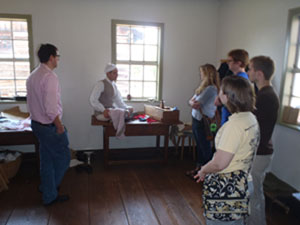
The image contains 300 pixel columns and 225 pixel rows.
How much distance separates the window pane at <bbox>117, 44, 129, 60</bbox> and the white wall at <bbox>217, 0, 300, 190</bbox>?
1798 mm

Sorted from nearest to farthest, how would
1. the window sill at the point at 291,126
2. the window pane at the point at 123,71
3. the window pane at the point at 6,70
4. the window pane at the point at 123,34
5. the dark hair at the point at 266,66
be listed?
the dark hair at the point at 266,66 < the window sill at the point at 291,126 < the window pane at the point at 6,70 < the window pane at the point at 123,34 < the window pane at the point at 123,71

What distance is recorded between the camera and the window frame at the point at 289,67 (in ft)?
9.80

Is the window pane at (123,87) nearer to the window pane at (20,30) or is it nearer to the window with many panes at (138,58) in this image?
the window with many panes at (138,58)

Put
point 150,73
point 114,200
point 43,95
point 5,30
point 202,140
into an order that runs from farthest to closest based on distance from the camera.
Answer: point 150,73 < point 5,30 < point 202,140 < point 114,200 < point 43,95

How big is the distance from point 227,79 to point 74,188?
2407mm

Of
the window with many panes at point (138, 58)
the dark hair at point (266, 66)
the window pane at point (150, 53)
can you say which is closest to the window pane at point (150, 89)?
the window with many panes at point (138, 58)

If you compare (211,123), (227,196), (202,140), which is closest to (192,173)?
(202,140)

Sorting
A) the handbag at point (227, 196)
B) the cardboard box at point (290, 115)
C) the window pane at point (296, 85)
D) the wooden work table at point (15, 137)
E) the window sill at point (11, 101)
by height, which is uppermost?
the window pane at point (296, 85)

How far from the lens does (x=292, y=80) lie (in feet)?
10.2

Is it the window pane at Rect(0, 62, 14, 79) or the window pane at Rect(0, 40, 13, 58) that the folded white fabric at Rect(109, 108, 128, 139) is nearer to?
the window pane at Rect(0, 62, 14, 79)

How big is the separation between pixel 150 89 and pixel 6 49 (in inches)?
94.6

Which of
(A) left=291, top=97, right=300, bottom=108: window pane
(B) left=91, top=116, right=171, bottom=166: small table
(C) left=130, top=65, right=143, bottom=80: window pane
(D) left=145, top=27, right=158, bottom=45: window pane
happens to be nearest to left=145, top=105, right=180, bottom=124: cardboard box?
(B) left=91, top=116, right=171, bottom=166: small table

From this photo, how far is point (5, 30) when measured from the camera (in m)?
3.97

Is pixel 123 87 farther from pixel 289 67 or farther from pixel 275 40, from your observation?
pixel 289 67
